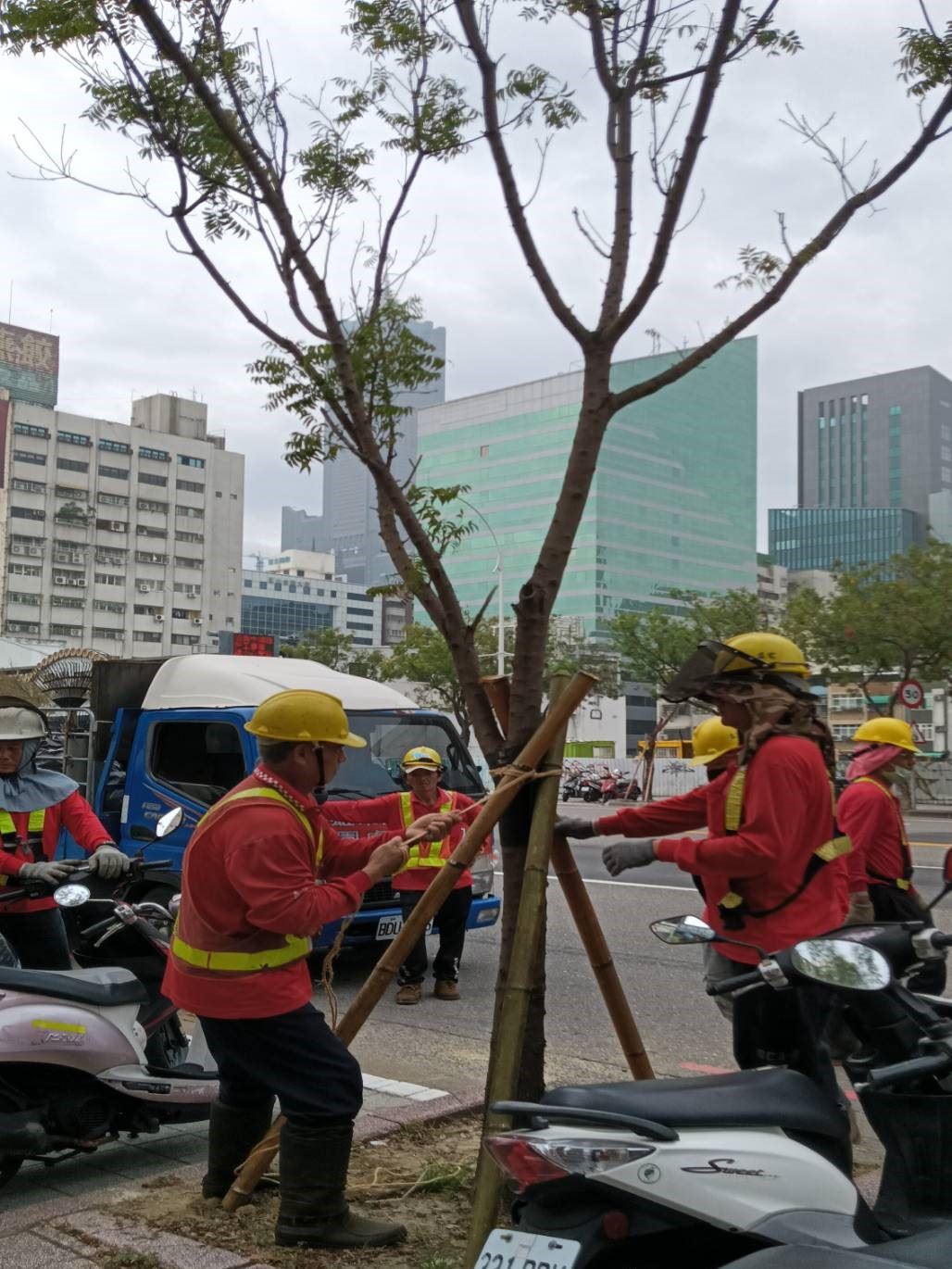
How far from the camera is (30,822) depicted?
19.2ft

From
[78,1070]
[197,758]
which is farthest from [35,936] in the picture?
[197,758]

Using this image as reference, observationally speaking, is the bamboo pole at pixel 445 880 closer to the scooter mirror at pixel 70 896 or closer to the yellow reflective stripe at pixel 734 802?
the yellow reflective stripe at pixel 734 802

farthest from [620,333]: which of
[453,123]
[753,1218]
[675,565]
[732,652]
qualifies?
[675,565]

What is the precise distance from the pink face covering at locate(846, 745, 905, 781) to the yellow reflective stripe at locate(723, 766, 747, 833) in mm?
2898

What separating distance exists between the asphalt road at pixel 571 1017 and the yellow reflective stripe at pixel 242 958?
274 centimetres

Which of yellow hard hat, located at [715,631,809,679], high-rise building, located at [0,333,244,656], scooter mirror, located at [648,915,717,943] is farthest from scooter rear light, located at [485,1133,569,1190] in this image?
high-rise building, located at [0,333,244,656]

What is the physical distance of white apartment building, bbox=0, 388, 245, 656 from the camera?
111 m

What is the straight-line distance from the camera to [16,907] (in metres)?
5.66

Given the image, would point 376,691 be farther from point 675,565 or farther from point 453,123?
point 675,565

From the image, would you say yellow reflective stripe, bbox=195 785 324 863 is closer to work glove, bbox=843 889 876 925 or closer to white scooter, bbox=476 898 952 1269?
white scooter, bbox=476 898 952 1269

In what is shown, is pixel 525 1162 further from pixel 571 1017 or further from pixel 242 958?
pixel 571 1017

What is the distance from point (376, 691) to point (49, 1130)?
6.01 m

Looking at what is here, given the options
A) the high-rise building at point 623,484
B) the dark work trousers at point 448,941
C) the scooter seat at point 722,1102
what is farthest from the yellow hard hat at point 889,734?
the high-rise building at point 623,484

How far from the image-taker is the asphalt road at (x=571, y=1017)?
7.00 meters
